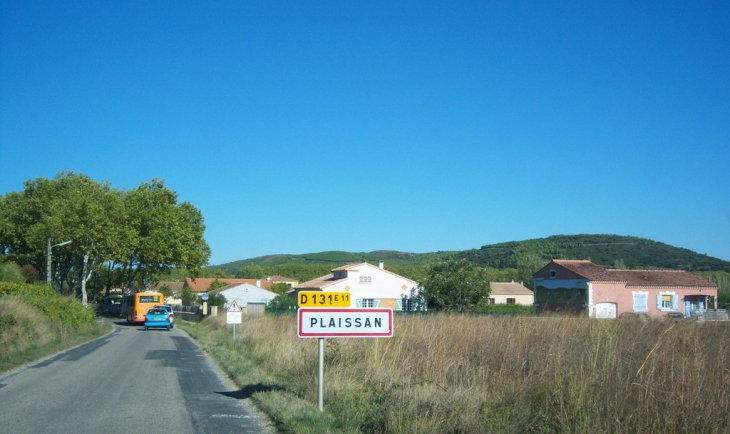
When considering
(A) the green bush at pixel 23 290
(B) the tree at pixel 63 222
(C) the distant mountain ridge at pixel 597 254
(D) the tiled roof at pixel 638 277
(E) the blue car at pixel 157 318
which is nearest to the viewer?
(A) the green bush at pixel 23 290

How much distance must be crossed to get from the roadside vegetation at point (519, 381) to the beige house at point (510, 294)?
67.9m

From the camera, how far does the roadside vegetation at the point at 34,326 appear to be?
1936 cm

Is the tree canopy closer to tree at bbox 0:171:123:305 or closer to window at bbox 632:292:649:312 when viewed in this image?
tree at bbox 0:171:123:305

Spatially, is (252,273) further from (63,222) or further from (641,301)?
(641,301)

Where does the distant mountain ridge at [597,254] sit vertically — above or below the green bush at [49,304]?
above

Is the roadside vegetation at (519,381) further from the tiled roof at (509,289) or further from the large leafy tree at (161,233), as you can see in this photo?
the tiled roof at (509,289)

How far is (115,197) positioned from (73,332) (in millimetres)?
31217

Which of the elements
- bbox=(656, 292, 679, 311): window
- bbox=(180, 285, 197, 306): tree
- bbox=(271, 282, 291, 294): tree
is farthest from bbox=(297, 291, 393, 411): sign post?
bbox=(271, 282, 291, 294): tree

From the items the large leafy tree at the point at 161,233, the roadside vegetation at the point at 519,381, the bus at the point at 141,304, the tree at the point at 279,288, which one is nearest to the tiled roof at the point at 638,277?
the bus at the point at 141,304

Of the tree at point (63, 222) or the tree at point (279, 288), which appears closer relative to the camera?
the tree at point (63, 222)

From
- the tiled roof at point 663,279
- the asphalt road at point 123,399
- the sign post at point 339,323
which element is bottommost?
the asphalt road at point 123,399

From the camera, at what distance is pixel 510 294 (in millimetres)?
81125

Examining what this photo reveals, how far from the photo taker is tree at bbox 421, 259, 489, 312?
53344mm

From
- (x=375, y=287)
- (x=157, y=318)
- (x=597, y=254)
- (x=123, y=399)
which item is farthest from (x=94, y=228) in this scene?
(x=597, y=254)
